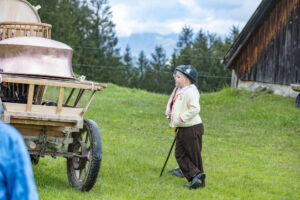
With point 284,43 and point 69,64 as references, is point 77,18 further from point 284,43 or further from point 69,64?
point 69,64

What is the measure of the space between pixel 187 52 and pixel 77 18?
2043 centimetres

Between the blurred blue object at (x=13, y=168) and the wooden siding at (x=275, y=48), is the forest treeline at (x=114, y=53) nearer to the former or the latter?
the wooden siding at (x=275, y=48)

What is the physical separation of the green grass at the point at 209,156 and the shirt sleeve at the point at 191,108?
1.02m

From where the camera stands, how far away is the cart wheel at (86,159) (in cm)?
592

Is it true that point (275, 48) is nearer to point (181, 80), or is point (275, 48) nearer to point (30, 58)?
point (181, 80)

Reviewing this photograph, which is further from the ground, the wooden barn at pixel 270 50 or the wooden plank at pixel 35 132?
the wooden barn at pixel 270 50

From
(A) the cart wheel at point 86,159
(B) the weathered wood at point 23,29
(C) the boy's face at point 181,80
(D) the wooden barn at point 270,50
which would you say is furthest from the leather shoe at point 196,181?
(D) the wooden barn at point 270,50

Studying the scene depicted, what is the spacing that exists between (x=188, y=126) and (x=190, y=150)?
346 mm

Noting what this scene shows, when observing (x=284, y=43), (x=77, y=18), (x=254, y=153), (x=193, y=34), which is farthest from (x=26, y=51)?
(x=193, y=34)

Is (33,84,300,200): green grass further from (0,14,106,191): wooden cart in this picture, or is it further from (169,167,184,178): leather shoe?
(0,14,106,191): wooden cart

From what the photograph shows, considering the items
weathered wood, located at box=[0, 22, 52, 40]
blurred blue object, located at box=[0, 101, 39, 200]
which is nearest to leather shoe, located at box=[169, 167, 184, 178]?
weathered wood, located at box=[0, 22, 52, 40]

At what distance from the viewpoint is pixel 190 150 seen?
7.07 meters

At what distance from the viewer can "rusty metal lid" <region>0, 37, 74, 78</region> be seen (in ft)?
19.5

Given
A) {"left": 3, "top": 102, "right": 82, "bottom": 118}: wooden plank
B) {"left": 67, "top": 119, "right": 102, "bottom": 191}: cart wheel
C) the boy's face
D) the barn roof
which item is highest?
the barn roof
